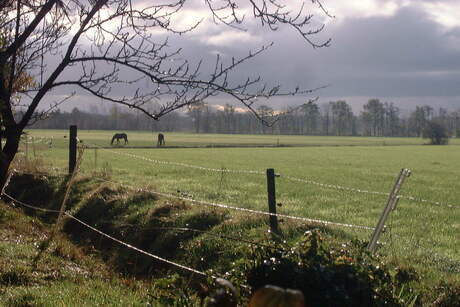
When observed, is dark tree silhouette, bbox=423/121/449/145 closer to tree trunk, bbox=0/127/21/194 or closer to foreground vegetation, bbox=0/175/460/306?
A: foreground vegetation, bbox=0/175/460/306

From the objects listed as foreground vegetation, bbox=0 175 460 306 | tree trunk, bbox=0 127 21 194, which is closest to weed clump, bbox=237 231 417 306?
foreground vegetation, bbox=0 175 460 306

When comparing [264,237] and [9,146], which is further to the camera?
[264,237]

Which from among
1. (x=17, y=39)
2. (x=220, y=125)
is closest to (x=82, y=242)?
(x=17, y=39)

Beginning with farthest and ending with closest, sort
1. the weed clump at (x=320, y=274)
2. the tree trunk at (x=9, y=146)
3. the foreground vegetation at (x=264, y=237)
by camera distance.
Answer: the tree trunk at (x=9, y=146)
the foreground vegetation at (x=264, y=237)
the weed clump at (x=320, y=274)

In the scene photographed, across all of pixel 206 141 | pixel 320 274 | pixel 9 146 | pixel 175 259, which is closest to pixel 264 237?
pixel 175 259

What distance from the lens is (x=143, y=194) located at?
1284 centimetres

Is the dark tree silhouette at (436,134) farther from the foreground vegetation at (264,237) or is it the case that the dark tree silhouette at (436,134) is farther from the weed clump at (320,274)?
the weed clump at (320,274)

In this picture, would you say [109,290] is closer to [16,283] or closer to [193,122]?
[16,283]

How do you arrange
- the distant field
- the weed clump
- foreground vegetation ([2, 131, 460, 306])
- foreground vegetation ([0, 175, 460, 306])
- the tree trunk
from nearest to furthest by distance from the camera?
1. the weed clump
2. foreground vegetation ([0, 175, 460, 306])
3. foreground vegetation ([2, 131, 460, 306])
4. the tree trunk
5. the distant field

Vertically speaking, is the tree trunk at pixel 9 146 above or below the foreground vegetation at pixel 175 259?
A: above

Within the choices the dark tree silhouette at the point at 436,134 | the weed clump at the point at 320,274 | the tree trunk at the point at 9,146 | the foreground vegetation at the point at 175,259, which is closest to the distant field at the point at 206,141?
the dark tree silhouette at the point at 436,134

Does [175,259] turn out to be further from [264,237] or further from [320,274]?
[320,274]

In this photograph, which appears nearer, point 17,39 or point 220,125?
Answer: point 17,39

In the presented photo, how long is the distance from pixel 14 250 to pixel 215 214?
137 inches
